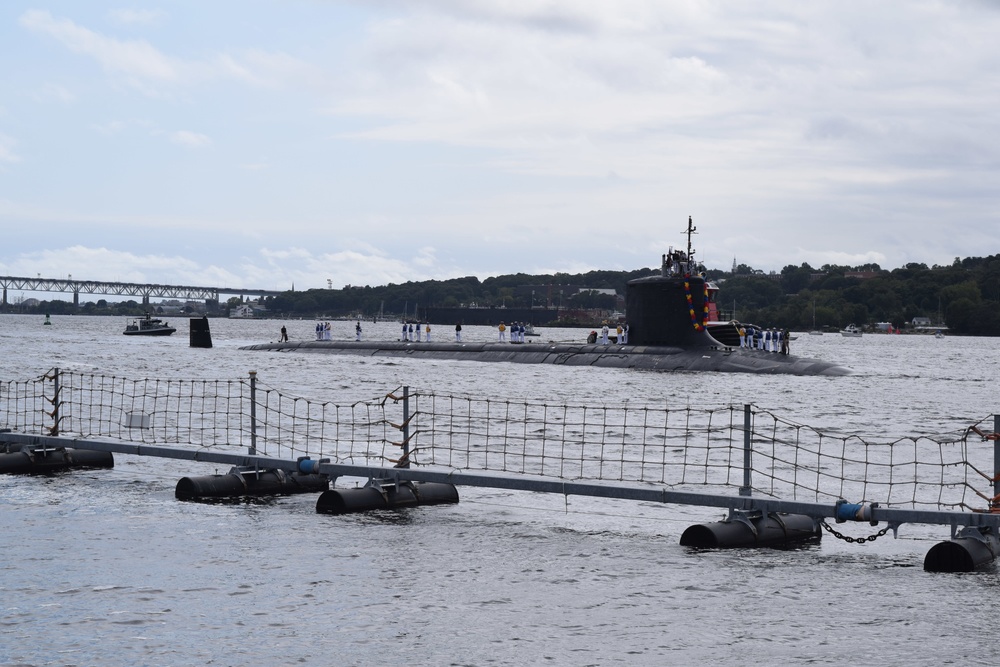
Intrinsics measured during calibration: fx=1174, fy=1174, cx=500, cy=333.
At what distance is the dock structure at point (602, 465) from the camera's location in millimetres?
12352

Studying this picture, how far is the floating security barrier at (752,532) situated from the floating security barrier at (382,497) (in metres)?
3.63

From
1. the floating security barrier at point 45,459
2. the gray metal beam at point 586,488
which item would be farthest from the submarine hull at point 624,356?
the gray metal beam at point 586,488

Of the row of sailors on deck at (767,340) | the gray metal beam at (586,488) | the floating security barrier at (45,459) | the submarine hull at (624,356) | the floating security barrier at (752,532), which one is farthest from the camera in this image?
the row of sailors on deck at (767,340)

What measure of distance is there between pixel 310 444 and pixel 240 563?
33.0ft

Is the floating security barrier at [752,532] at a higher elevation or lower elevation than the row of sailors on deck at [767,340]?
lower

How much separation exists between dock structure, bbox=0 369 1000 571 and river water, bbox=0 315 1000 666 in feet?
1.24

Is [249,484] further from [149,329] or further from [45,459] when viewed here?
[149,329]

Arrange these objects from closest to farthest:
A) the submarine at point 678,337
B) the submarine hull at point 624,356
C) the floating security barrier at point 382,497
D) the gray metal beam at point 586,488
Result: 1. the gray metal beam at point 586,488
2. the floating security barrier at point 382,497
3. the submarine at point 678,337
4. the submarine hull at point 624,356

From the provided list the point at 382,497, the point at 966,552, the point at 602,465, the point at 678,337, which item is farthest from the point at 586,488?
the point at 678,337

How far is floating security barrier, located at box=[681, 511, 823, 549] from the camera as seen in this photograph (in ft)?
40.2

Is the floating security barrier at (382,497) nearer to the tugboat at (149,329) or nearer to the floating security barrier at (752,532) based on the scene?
the floating security barrier at (752,532)

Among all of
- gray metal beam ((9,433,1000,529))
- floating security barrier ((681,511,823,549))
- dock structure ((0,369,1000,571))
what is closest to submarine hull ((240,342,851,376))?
dock structure ((0,369,1000,571))

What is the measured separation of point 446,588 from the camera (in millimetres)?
10547

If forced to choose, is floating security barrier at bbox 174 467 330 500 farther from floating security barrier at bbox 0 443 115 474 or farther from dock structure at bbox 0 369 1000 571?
floating security barrier at bbox 0 443 115 474
